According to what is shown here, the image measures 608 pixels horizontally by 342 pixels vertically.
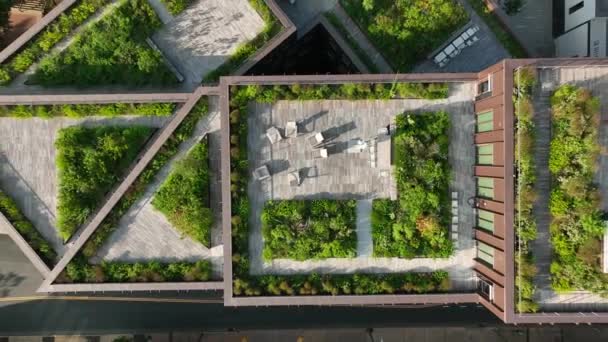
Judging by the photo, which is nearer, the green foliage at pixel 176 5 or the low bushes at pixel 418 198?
the low bushes at pixel 418 198

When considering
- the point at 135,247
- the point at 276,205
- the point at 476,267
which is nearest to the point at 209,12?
the point at 276,205

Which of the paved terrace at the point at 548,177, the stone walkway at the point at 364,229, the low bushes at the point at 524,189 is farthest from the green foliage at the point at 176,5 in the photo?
the paved terrace at the point at 548,177

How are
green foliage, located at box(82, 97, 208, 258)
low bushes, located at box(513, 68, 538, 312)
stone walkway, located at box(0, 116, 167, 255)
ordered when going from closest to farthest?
low bushes, located at box(513, 68, 538, 312)
green foliage, located at box(82, 97, 208, 258)
stone walkway, located at box(0, 116, 167, 255)

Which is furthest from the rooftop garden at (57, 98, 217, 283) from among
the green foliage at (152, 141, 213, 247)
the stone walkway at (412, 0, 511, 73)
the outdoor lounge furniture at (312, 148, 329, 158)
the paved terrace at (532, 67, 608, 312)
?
the paved terrace at (532, 67, 608, 312)

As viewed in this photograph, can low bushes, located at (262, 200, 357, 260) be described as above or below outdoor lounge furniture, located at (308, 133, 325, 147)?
below

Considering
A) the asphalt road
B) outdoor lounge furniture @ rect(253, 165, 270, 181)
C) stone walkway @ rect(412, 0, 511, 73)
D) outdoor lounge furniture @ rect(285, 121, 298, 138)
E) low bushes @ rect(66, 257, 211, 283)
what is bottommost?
the asphalt road

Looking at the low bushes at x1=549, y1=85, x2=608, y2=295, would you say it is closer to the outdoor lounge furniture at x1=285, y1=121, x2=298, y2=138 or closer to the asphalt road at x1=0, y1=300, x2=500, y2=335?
the asphalt road at x1=0, y1=300, x2=500, y2=335

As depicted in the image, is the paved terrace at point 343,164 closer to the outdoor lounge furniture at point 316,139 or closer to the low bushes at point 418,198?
the outdoor lounge furniture at point 316,139

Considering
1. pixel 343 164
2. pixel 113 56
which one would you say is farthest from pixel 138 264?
pixel 343 164
